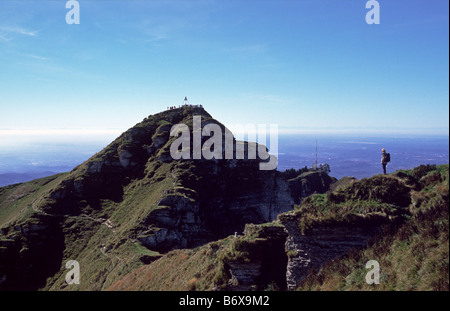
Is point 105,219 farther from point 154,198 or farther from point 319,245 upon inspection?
point 319,245

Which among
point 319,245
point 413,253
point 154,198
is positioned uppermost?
point 413,253

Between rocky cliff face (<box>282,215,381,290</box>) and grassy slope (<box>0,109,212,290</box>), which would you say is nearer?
rocky cliff face (<box>282,215,381,290</box>)

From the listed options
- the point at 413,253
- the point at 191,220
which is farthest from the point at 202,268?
the point at 191,220

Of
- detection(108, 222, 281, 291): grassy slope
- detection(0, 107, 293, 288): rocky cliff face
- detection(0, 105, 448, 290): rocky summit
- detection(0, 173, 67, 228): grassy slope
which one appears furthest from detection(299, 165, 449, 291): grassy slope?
detection(0, 173, 67, 228): grassy slope

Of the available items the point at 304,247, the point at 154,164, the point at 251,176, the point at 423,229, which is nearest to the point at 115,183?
the point at 154,164

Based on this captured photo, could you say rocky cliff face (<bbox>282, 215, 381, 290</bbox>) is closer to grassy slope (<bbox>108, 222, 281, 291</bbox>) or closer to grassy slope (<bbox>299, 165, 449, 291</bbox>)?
grassy slope (<bbox>299, 165, 449, 291</bbox>)

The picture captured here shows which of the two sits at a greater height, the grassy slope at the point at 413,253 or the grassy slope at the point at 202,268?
the grassy slope at the point at 413,253

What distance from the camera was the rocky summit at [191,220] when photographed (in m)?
14.9

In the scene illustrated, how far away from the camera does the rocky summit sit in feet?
48.9

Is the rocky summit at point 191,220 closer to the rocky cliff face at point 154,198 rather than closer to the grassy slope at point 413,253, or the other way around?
the grassy slope at point 413,253

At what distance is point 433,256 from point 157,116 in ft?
236

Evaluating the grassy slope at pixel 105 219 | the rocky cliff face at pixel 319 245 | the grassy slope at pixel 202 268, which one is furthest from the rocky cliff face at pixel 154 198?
the rocky cliff face at pixel 319 245

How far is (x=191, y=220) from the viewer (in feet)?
150

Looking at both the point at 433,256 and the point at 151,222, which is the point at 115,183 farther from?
the point at 433,256
